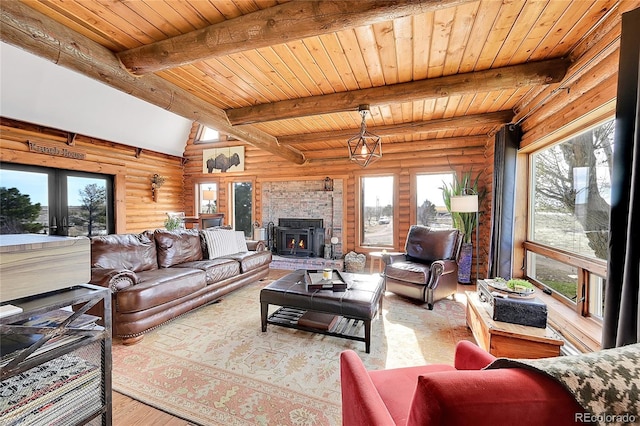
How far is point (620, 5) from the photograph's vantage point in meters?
1.70

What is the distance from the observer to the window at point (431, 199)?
524 cm

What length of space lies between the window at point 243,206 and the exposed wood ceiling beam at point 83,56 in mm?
3750

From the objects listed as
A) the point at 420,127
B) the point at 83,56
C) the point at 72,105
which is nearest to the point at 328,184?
the point at 420,127

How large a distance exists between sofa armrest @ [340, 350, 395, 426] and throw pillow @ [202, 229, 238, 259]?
11.1 ft

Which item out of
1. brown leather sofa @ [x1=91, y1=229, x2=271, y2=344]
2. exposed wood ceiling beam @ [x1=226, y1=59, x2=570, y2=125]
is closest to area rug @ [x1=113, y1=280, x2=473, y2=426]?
brown leather sofa @ [x1=91, y1=229, x2=271, y2=344]

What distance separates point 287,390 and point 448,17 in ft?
9.64

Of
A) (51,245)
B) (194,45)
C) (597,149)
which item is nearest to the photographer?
(51,245)

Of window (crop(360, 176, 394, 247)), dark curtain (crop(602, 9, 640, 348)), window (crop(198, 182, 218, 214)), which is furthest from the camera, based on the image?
window (crop(198, 182, 218, 214))

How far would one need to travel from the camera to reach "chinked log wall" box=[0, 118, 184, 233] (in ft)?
14.1

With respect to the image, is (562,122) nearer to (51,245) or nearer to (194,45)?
(194,45)

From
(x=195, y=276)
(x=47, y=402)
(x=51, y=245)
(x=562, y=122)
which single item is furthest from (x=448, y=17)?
(x=195, y=276)

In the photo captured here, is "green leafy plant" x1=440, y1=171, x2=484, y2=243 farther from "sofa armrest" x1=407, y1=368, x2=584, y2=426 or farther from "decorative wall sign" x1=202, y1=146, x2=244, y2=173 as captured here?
"decorative wall sign" x1=202, y1=146, x2=244, y2=173

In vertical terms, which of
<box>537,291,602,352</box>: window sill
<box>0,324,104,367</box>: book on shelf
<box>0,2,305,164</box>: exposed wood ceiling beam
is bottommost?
<box>537,291,602,352</box>: window sill

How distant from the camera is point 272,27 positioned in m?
1.77
